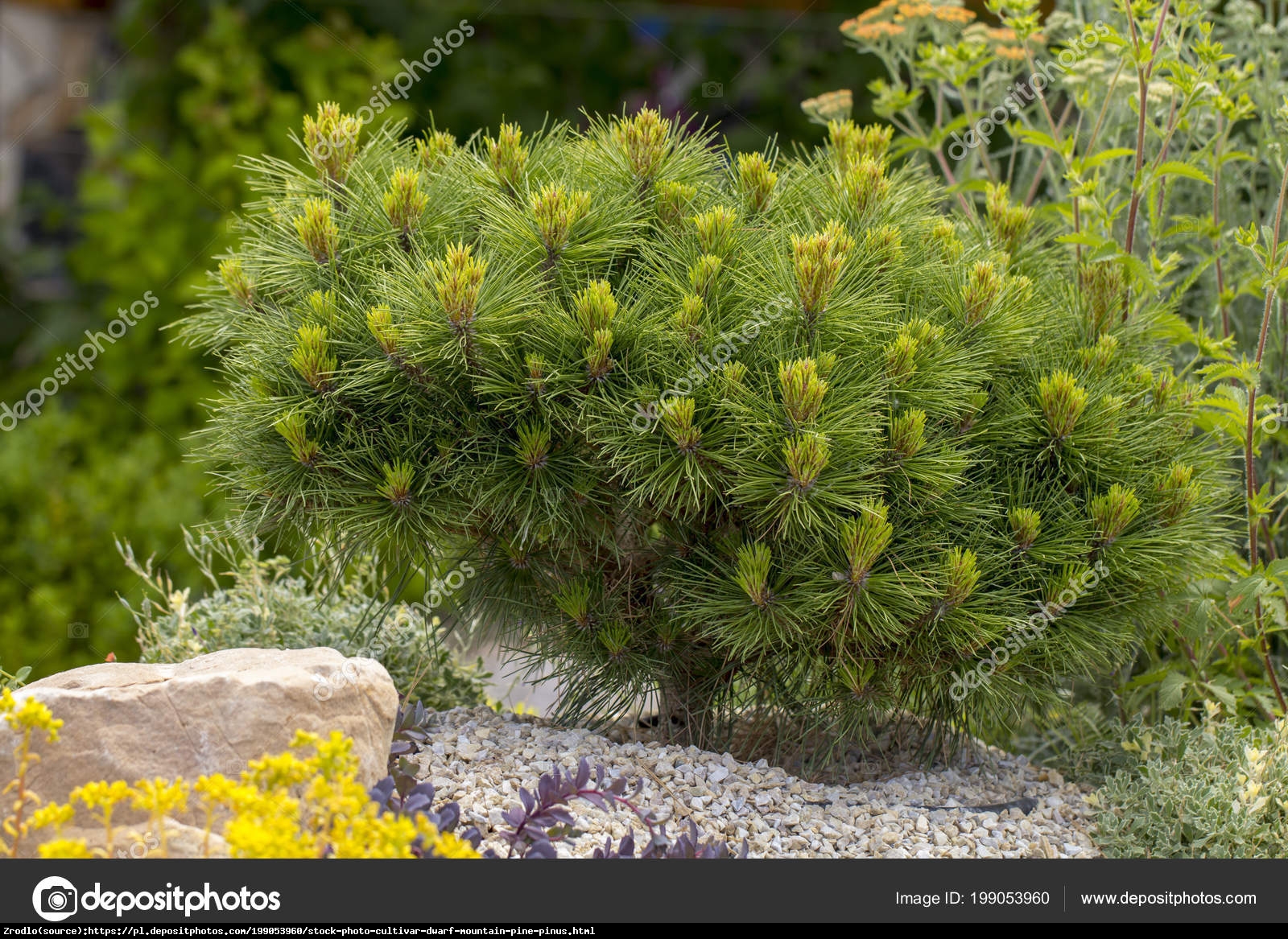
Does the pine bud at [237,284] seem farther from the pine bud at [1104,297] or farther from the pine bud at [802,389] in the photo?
the pine bud at [1104,297]

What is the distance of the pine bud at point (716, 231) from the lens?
2361mm

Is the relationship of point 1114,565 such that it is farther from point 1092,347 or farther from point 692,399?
point 692,399

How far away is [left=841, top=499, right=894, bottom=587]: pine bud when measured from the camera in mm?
2174

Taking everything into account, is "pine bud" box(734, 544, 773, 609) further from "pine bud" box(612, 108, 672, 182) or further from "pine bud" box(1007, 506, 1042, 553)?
"pine bud" box(612, 108, 672, 182)

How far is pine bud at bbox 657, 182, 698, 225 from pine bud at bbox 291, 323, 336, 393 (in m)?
0.76

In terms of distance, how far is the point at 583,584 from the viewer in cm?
254

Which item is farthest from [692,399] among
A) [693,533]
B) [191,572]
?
[191,572]

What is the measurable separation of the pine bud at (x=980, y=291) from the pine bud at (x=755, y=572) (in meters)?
0.68

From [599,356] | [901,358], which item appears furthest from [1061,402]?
[599,356]
